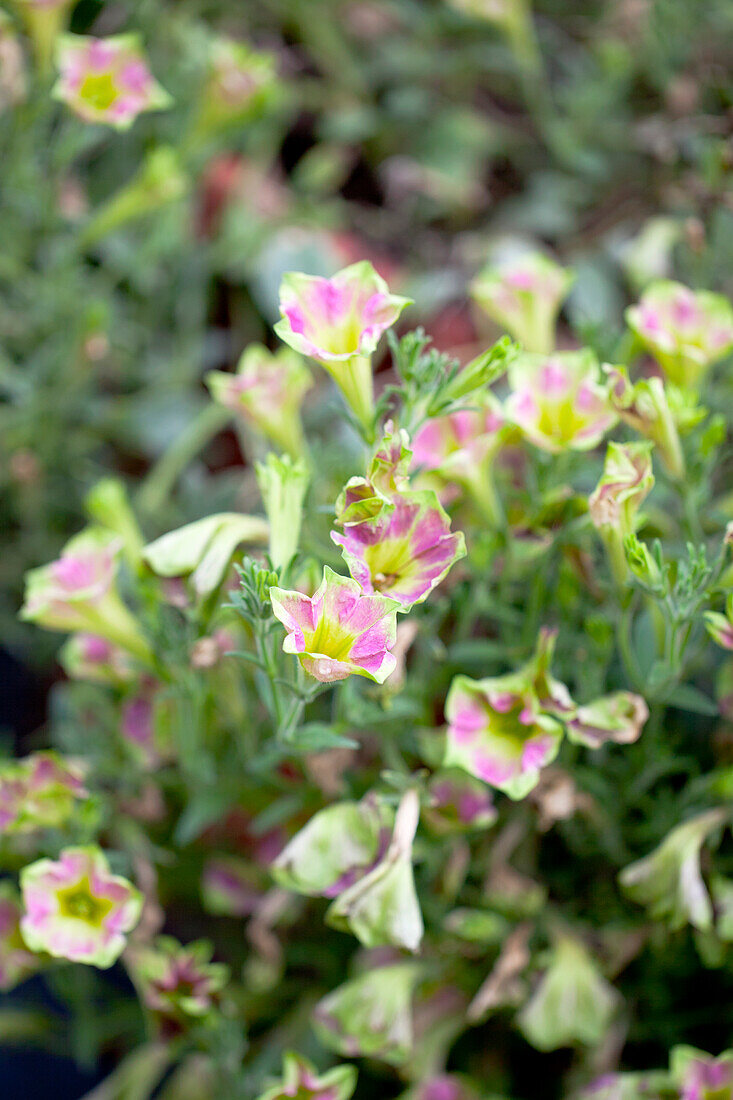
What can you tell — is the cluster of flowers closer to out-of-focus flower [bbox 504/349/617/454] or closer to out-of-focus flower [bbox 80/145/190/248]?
out-of-focus flower [bbox 504/349/617/454]

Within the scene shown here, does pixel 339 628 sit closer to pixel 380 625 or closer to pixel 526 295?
pixel 380 625

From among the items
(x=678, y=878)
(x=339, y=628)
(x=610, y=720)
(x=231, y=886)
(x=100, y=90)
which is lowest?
(x=231, y=886)

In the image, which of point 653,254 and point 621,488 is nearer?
point 621,488

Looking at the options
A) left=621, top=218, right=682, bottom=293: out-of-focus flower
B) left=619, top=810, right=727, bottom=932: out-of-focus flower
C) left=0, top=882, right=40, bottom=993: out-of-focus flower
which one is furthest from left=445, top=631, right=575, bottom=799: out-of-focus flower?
left=621, top=218, right=682, bottom=293: out-of-focus flower

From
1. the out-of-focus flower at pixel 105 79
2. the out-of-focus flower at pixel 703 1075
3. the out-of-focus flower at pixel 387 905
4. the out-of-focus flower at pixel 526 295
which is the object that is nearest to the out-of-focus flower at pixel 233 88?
the out-of-focus flower at pixel 105 79

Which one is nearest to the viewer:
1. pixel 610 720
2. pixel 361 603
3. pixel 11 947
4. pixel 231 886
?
pixel 361 603

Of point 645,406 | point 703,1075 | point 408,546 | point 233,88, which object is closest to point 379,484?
point 408,546

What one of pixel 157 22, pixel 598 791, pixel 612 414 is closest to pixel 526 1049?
pixel 598 791
